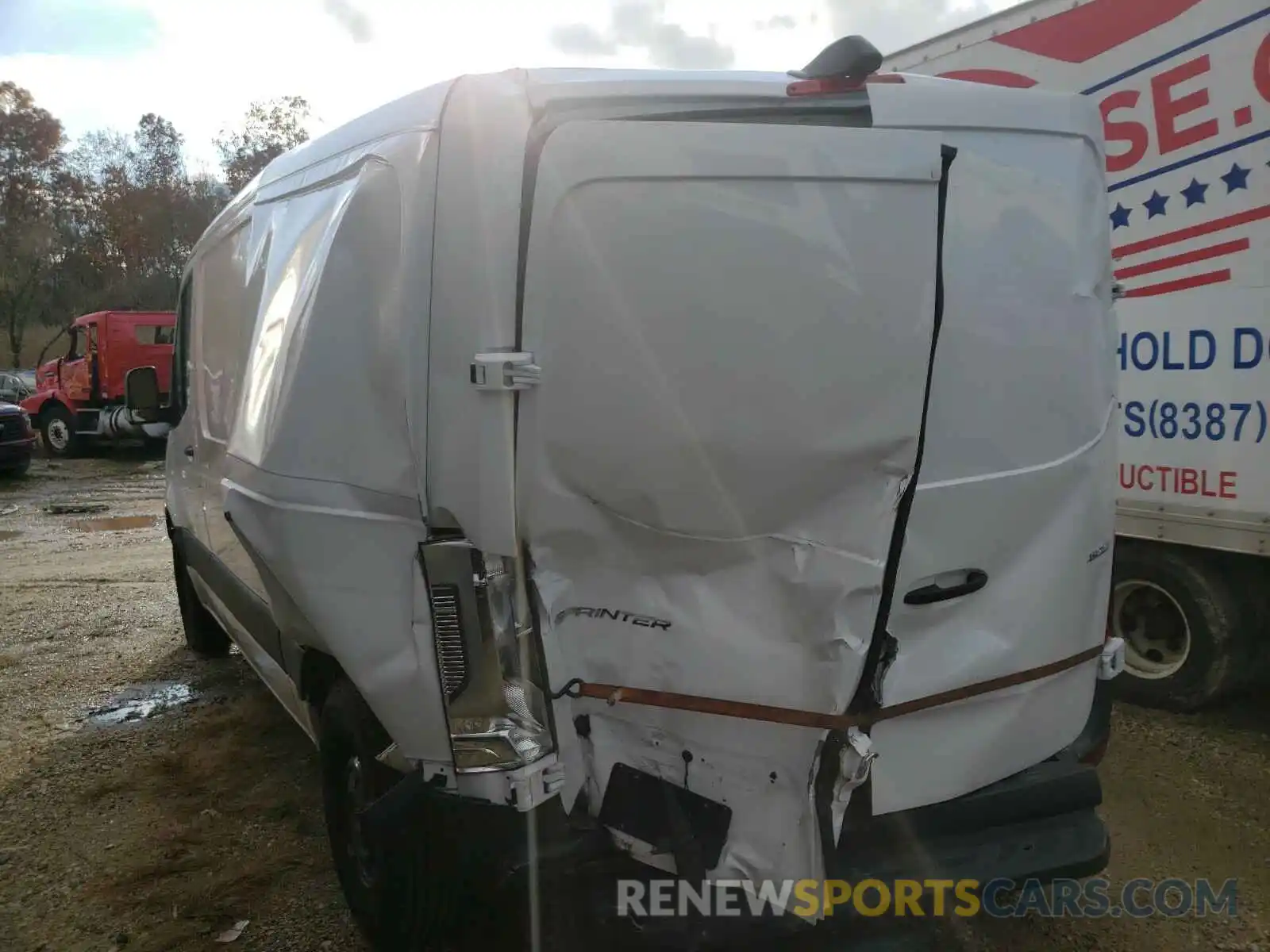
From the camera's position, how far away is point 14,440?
48.9ft

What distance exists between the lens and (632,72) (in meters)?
2.42

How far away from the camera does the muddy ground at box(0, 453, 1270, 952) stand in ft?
10.0

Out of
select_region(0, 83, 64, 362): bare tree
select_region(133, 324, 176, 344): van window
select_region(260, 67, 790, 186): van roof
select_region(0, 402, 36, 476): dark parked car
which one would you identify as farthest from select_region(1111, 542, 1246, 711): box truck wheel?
select_region(0, 83, 64, 362): bare tree

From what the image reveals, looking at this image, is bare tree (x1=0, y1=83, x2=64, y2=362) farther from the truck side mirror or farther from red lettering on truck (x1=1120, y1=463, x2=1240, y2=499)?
red lettering on truck (x1=1120, y1=463, x2=1240, y2=499)

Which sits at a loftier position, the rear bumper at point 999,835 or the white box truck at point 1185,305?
the white box truck at point 1185,305

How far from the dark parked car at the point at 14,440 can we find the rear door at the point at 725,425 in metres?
15.8

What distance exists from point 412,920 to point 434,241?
1.68 m

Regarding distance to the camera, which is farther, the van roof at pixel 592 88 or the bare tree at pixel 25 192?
the bare tree at pixel 25 192

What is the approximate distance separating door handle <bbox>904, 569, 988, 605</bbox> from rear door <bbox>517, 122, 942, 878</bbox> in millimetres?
118

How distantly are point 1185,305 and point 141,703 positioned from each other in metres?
5.58

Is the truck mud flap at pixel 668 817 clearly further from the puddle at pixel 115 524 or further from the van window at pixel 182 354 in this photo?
the puddle at pixel 115 524

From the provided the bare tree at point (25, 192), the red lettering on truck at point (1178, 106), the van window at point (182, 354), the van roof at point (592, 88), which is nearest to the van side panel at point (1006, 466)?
the van roof at point (592, 88)

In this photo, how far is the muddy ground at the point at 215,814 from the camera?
306 centimetres

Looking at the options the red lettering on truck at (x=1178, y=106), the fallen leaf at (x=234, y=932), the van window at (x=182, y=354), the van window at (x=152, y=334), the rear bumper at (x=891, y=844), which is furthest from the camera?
the van window at (x=152, y=334)
